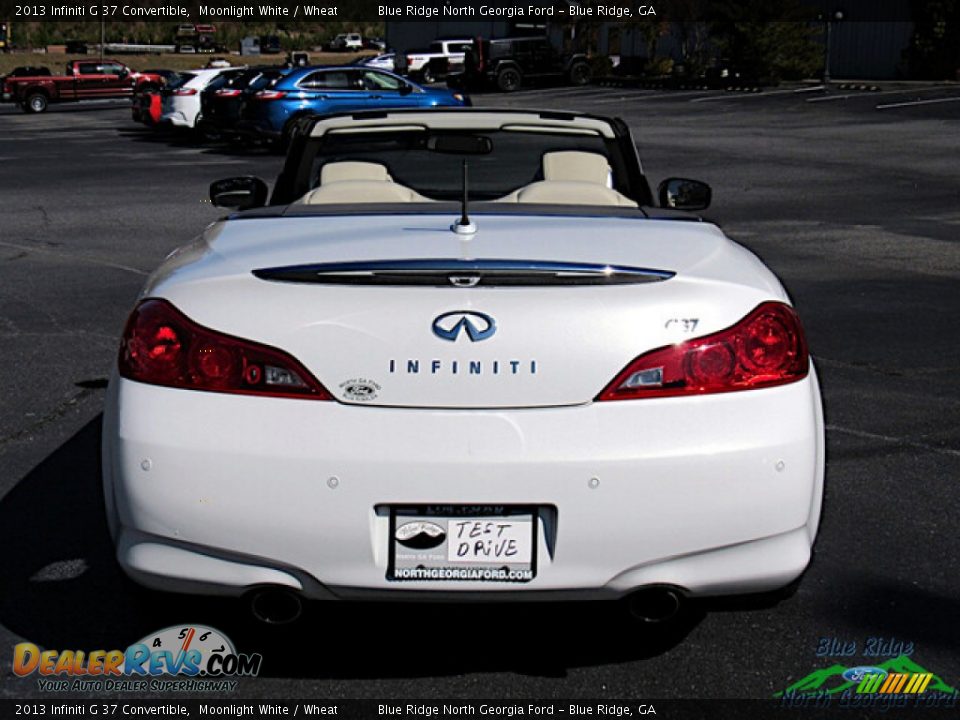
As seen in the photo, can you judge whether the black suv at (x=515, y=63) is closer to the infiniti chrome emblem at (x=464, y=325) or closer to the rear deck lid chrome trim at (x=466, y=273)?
the rear deck lid chrome trim at (x=466, y=273)

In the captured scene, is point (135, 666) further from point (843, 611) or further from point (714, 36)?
point (714, 36)

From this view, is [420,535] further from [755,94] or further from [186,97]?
[755,94]

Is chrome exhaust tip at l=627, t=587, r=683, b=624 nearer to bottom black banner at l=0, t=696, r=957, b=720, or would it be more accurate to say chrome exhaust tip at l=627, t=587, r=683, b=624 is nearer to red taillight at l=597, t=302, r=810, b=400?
bottom black banner at l=0, t=696, r=957, b=720

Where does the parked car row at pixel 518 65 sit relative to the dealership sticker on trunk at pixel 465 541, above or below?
A: below

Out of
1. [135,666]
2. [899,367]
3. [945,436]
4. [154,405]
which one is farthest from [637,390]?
[899,367]

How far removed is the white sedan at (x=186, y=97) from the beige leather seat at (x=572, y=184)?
2481 centimetres

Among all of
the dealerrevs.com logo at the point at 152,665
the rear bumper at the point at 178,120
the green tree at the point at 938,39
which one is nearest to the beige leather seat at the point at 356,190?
the dealerrevs.com logo at the point at 152,665

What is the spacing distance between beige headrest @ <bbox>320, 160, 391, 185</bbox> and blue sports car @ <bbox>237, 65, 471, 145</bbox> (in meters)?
20.8

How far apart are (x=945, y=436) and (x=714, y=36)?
43.7m

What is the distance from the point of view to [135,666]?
13.2 feet

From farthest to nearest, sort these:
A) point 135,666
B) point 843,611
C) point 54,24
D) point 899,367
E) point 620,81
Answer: point 54,24 < point 620,81 < point 899,367 < point 843,611 < point 135,666

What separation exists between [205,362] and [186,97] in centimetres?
2802

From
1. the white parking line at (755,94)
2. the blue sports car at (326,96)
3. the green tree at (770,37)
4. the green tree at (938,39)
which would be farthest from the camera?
the green tree at (938,39)

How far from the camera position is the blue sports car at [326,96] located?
26.0m
